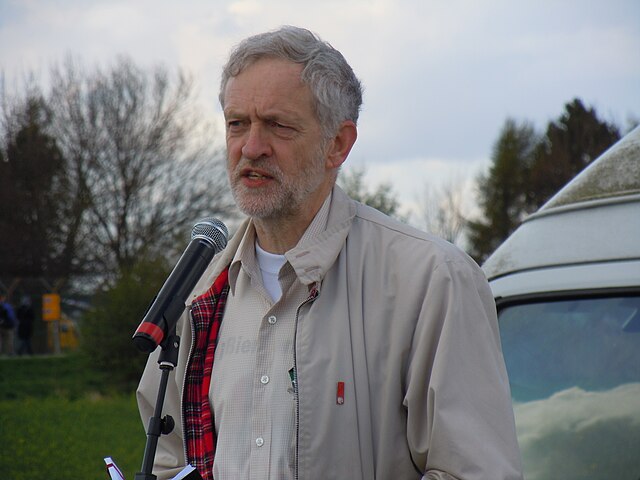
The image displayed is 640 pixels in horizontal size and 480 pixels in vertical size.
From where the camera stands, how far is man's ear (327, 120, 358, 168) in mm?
2756

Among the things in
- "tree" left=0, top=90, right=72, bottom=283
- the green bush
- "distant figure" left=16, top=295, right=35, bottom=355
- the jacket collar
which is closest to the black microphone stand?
the jacket collar

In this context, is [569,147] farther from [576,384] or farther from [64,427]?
[576,384]

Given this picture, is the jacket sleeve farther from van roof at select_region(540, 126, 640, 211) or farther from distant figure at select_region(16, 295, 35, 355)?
distant figure at select_region(16, 295, 35, 355)

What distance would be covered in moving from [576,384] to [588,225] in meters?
0.57

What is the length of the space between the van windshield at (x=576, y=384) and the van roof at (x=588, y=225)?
0.54 feet

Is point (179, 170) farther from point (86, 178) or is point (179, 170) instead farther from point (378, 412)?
point (378, 412)

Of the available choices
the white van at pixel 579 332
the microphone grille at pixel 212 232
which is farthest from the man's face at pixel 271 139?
the white van at pixel 579 332

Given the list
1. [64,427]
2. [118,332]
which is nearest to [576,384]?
[64,427]

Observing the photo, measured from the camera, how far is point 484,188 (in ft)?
172

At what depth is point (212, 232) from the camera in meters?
2.51

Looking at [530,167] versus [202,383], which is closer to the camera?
[202,383]

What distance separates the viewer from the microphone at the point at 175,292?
2244 millimetres

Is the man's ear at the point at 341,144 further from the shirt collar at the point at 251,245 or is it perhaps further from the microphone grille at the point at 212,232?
the microphone grille at the point at 212,232

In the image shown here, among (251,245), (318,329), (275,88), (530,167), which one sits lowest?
(318,329)
